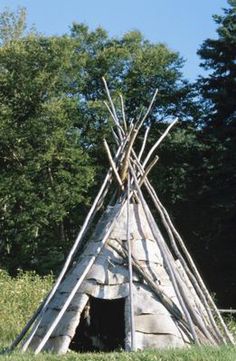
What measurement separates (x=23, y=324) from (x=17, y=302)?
4.81ft

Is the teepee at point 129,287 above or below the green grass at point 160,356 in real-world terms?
above

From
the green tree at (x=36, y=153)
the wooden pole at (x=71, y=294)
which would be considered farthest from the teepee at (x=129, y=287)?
the green tree at (x=36, y=153)

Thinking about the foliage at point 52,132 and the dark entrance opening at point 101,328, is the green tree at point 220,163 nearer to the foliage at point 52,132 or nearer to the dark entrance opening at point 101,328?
the foliage at point 52,132

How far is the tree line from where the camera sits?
23.2 m

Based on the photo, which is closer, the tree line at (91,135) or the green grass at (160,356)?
the green grass at (160,356)

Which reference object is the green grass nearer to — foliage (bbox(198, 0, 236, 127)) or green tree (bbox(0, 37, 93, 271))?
foliage (bbox(198, 0, 236, 127))

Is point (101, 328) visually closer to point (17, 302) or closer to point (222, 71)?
point (17, 302)

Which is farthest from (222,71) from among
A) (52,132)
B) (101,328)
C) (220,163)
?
(101,328)

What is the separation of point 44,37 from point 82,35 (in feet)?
12.7

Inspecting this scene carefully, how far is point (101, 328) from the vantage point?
33.7 feet

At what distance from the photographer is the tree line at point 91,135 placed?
23.2 meters

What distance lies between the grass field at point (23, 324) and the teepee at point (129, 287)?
1.95 feet

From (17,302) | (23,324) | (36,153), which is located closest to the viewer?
(23,324)

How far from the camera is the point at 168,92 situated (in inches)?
1236
